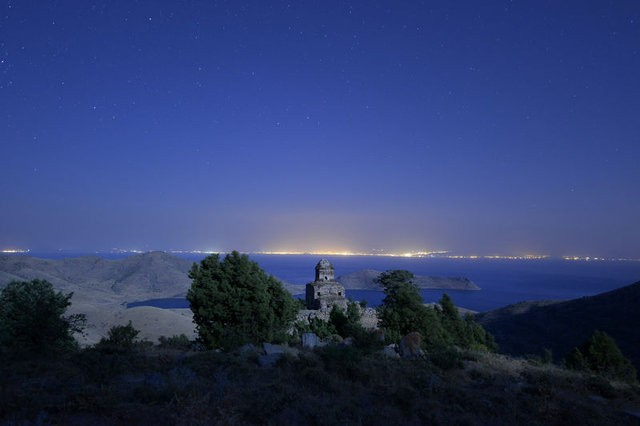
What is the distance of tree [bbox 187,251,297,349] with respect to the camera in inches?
1003

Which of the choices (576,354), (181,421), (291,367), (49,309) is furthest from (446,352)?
(576,354)

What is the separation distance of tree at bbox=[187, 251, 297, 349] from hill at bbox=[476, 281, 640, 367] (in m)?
52.0

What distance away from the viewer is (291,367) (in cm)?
1223

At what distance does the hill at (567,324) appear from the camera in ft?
201

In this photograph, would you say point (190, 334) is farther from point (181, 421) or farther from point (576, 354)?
point (181, 421)

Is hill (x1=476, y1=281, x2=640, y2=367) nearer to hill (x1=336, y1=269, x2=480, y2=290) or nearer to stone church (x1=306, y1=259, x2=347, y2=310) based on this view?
stone church (x1=306, y1=259, x2=347, y2=310)

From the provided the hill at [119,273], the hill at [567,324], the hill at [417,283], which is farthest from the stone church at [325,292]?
the hill at [417,283]

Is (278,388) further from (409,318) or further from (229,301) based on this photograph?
(409,318)

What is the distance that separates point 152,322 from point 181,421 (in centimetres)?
6217

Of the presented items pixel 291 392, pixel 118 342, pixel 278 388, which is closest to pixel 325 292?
pixel 118 342

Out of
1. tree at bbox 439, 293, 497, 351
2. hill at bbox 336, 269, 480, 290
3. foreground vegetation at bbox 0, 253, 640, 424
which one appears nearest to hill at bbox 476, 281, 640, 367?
tree at bbox 439, 293, 497, 351

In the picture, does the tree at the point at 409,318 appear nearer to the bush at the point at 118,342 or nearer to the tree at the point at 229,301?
the tree at the point at 229,301

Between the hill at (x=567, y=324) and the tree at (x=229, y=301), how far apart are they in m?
52.0

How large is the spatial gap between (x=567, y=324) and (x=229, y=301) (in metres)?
74.8
